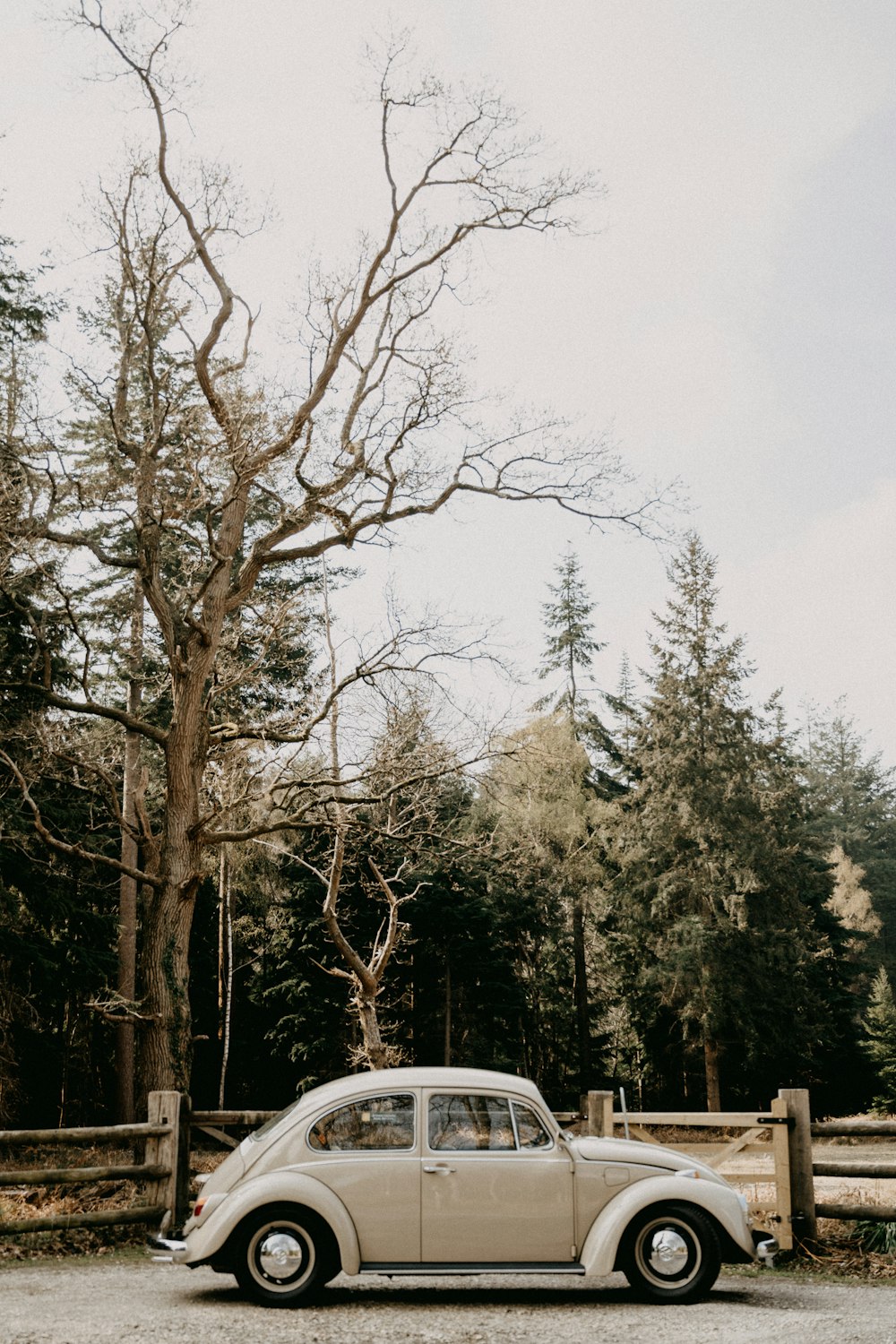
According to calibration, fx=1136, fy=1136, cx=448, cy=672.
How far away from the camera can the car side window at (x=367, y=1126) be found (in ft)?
24.5

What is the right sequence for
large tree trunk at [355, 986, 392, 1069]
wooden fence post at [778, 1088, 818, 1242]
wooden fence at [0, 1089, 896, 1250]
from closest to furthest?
1. wooden fence at [0, 1089, 896, 1250]
2. wooden fence post at [778, 1088, 818, 1242]
3. large tree trunk at [355, 986, 392, 1069]

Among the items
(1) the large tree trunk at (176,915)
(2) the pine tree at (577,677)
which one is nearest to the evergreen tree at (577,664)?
(2) the pine tree at (577,677)

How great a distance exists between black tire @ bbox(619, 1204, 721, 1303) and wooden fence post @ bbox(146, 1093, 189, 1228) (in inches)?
172

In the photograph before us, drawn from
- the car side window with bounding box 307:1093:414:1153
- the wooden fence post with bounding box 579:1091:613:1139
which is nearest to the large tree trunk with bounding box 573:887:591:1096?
the wooden fence post with bounding box 579:1091:613:1139

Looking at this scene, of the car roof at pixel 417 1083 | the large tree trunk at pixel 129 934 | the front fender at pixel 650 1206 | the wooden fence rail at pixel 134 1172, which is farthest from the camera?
the large tree trunk at pixel 129 934

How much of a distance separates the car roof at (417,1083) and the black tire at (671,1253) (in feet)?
3.43

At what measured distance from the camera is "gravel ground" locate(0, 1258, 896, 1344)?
620 centimetres

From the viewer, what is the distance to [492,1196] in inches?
288

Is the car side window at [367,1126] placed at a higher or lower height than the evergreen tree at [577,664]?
lower

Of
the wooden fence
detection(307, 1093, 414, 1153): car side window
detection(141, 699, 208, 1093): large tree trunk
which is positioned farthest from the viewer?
detection(141, 699, 208, 1093): large tree trunk

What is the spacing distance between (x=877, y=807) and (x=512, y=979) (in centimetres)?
4034

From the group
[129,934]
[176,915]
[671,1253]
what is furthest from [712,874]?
[671,1253]

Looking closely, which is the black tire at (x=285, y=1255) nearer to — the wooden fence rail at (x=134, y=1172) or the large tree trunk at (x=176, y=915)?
the wooden fence rail at (x=134, y=1172)

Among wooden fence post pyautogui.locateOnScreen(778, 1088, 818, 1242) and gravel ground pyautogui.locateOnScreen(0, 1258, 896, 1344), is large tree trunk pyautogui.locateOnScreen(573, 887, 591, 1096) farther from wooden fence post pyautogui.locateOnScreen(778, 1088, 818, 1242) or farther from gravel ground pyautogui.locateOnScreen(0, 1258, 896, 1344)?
gravel ground pyautogui.locateOnScreen(0, 1258, 896, 1344)
